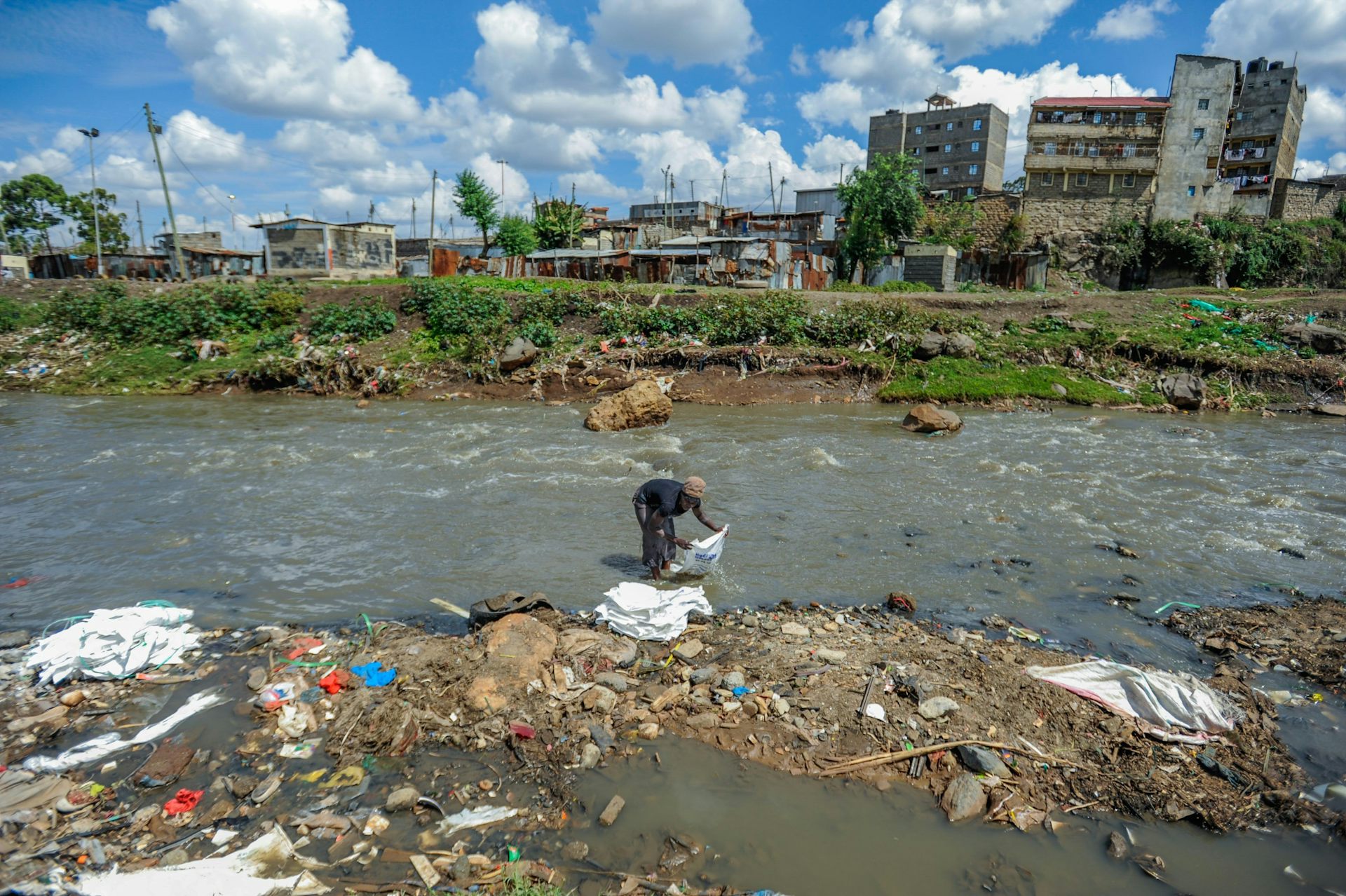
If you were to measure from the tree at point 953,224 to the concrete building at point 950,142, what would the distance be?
32.5 feet

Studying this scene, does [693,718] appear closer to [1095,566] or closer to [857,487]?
[1095,566]

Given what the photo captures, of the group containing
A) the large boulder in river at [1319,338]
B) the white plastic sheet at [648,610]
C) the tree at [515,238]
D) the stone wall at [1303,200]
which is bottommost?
the white plastic sheet at [648,610]

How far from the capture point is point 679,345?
65.7 feet

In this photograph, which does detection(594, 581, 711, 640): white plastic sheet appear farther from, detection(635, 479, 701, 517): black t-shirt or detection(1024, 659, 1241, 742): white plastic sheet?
detection(1024, 659, 1241, 742): white plastic sheet

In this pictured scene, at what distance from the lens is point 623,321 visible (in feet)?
69.3

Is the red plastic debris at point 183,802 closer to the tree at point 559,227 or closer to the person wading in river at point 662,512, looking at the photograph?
the person wading in river at point 662,512

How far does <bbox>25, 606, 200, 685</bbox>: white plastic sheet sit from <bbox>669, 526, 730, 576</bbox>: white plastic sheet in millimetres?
4402

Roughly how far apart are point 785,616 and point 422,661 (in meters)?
3.14

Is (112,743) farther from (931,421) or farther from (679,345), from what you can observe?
(679,345)

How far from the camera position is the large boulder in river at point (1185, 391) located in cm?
1764

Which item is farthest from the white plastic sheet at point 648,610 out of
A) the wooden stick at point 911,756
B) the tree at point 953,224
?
the tree at point 953,224

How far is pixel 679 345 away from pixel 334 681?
51.2ft

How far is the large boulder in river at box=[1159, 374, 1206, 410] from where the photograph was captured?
17.6 meters

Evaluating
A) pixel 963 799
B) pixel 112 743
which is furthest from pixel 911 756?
pixel 112 743
